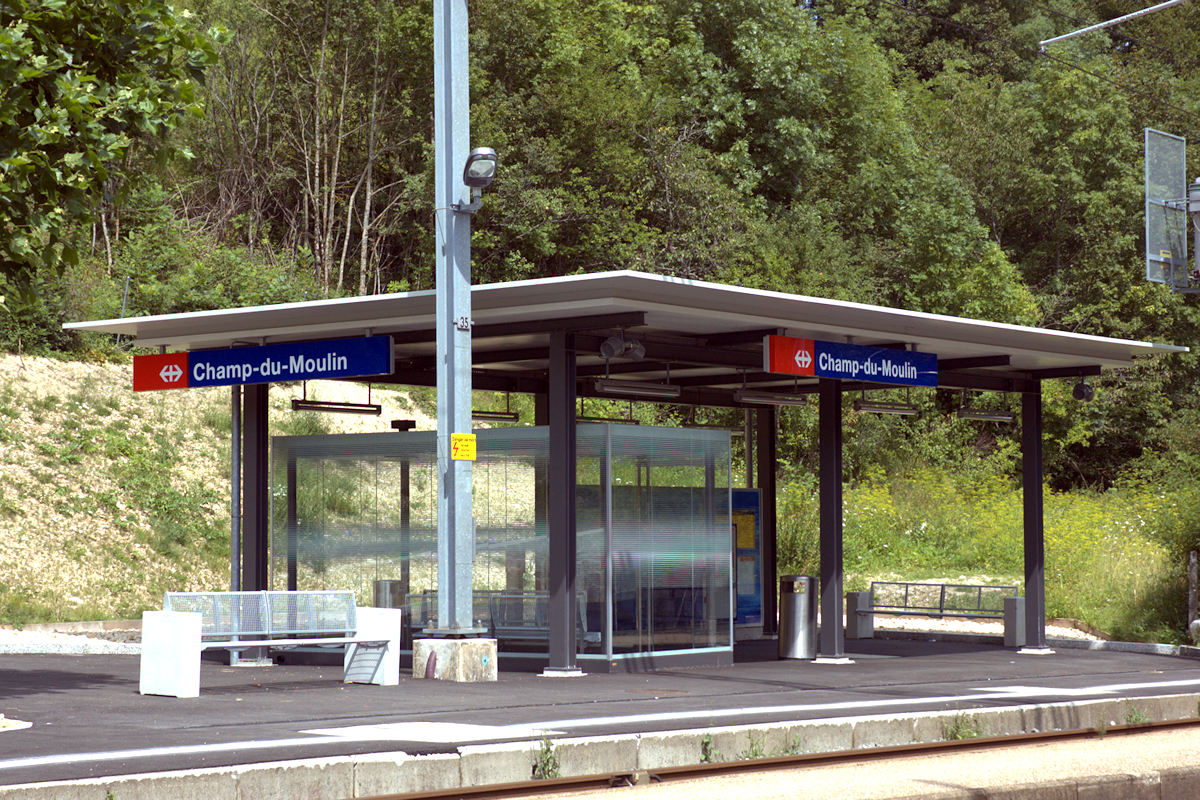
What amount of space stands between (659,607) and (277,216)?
101 feet

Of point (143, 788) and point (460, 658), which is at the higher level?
point (143, 788)

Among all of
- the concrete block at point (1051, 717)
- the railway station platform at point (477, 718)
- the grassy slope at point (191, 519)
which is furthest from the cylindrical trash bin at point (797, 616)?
the concrete block at point (1051, 717)

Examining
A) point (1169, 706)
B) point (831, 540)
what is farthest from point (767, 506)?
point (1169, 706)

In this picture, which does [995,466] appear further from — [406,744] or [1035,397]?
[406,744]

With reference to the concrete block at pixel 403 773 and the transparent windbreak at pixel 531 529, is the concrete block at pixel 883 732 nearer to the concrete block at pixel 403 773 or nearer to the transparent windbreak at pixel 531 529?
the concrete block at pixel 403 773

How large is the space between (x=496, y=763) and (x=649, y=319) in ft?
25.1

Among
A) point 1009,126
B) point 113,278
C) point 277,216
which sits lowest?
point 113,278

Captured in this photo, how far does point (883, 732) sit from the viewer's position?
1094 cm

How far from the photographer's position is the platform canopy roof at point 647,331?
14.9 metres

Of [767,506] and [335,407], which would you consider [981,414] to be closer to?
[767,506]

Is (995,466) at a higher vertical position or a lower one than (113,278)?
lower

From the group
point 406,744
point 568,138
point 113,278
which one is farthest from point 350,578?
point 568,138

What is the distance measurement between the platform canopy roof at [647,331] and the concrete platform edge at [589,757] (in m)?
4.67

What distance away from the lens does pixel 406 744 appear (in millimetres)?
9305
